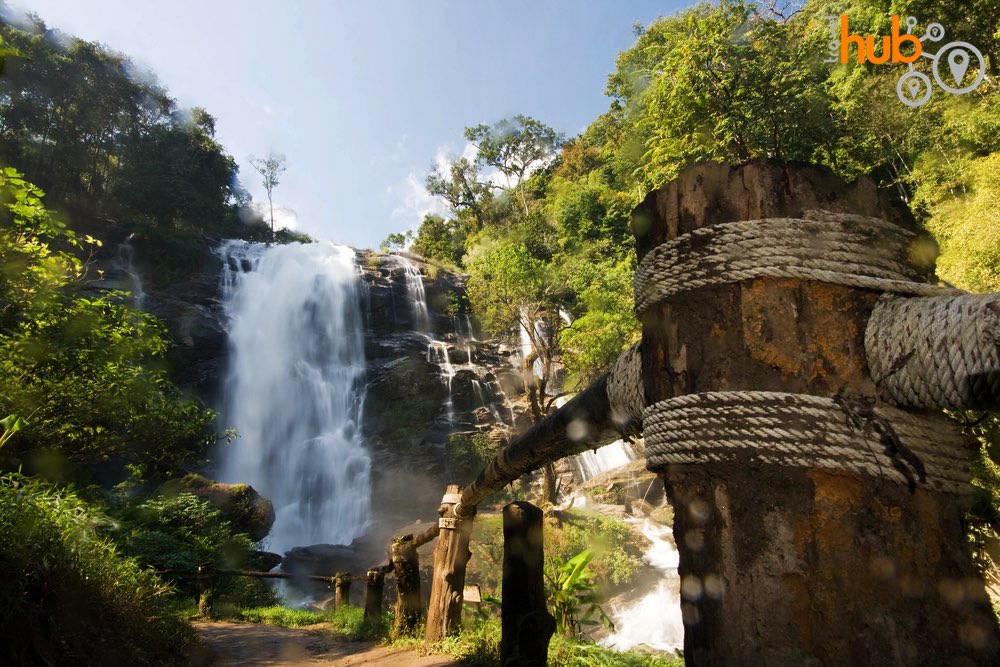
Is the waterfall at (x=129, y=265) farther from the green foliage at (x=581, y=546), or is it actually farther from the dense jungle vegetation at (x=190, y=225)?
the green foliage at (x=581, y=546)

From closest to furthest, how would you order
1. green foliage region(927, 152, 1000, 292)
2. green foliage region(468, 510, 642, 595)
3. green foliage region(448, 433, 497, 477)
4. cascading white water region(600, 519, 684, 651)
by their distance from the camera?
green foliage region(927, 152, 1000, 292) → cascading white water region(600, 519, 684, 651) → green foliage region(468, 510, 642, 595) → green foliage region(448, 433, 497, 477)

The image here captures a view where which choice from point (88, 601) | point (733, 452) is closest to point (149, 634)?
point (88, 601)

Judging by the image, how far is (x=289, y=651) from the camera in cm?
558

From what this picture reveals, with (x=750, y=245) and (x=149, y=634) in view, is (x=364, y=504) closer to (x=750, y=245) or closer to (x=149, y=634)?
(x=149, y=634)

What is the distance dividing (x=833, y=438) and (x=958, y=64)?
18390mm

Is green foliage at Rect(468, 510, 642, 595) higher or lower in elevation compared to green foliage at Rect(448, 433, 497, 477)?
lower

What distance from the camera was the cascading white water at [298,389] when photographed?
61.7 ft

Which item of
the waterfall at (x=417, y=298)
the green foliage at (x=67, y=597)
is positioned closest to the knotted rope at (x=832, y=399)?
the green foliage at (x=67, y=597)

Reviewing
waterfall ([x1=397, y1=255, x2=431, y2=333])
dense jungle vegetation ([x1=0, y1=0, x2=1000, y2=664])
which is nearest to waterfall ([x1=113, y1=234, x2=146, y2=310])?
dense jungle vegetation ([x1=0, y1=0, x2=1000, y2=664])

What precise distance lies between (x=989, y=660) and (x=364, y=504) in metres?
20.4

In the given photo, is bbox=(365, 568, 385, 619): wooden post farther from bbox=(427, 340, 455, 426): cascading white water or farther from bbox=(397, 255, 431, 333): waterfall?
bbox=(397, 255, 431, 333): waterfall

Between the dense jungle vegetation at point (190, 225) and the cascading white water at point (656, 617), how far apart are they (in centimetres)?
550

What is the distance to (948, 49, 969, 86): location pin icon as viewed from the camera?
41.9 ft

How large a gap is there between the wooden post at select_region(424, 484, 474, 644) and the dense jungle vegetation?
7.75 feet
